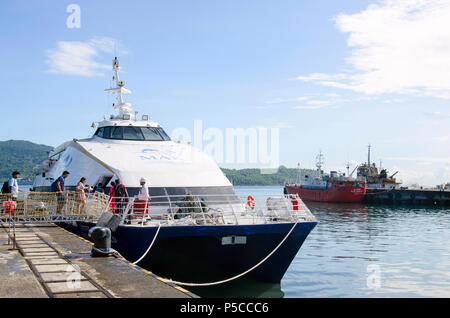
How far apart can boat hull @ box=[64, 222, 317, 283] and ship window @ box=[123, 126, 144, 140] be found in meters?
6.28

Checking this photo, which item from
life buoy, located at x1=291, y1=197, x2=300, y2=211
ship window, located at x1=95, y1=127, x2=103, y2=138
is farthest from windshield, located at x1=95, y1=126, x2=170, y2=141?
life buoy, located at x1=291, y1=197, x2=300, y2=211

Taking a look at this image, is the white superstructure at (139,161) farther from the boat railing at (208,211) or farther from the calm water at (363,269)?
the calm water at (363,269)

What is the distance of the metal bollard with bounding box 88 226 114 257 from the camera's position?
8.77 m

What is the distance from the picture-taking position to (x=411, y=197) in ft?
226

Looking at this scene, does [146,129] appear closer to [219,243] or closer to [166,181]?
[166,181]

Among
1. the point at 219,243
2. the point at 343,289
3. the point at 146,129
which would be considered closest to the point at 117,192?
the point at 219,243

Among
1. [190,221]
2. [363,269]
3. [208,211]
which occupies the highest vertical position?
[208,211]

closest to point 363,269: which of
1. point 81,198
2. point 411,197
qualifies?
point 81,198

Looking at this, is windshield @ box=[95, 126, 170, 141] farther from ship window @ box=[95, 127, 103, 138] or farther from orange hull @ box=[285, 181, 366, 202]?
orange hull @ box=[285, 181, 366, 202]

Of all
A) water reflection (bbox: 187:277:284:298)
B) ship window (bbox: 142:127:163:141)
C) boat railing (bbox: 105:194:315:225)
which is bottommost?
water reflection (bbox: 187:277:284:298)

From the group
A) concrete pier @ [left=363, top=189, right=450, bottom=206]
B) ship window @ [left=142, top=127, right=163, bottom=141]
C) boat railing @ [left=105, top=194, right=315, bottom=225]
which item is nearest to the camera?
boat railing @ [left=105, top=194, right=315, bottom=225]

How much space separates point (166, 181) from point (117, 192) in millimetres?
1572

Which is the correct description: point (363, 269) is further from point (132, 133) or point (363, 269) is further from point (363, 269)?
point (132, 133)

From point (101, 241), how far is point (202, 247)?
270 cm
